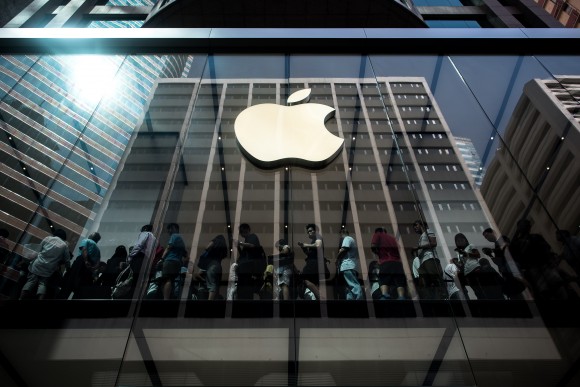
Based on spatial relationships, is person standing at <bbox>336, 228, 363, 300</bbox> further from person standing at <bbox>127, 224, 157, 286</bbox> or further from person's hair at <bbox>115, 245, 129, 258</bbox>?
person's hair at <bbox>115, 245, 129, 258</bbox>

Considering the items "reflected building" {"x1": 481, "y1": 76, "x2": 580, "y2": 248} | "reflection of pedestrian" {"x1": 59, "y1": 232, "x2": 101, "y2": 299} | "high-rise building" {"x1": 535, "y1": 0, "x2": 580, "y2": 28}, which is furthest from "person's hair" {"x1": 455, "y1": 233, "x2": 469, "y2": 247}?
"high-rise building" {"x1": 535, "y1": 0, "x2": 580, "y2": 28}

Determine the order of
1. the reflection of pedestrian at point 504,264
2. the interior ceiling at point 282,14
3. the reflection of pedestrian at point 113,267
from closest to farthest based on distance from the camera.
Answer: the reflection of pedestrian at point 504,264, the reflection of pedestrian at point 113,267, the interior ceiling at point 282,14

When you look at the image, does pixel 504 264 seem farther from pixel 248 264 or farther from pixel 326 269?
pixel 248 264

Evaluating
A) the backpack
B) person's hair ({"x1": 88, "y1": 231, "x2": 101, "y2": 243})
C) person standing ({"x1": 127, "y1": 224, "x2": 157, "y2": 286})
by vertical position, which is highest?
person's hair ({"x1": 88, "y1": 231, "x2": 101, "y2": 243})

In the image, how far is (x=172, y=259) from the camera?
15.2 ft

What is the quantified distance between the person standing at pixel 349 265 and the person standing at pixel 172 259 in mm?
1874

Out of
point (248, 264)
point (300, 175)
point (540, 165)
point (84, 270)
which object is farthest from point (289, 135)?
point (540, 165)

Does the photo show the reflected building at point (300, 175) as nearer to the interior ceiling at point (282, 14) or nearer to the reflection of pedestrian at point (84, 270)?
the reflection of pedestrian at point (84, 270)

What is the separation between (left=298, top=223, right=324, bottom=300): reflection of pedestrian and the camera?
440cm

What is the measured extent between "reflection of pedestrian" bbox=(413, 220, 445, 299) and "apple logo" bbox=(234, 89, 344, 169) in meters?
1.76

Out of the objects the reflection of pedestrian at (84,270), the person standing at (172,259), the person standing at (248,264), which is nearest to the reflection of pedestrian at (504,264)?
the person standing at (248,264)

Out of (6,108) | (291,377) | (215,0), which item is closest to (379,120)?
(291,377)

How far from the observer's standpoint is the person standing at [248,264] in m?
4.36

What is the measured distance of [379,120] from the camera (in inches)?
254
